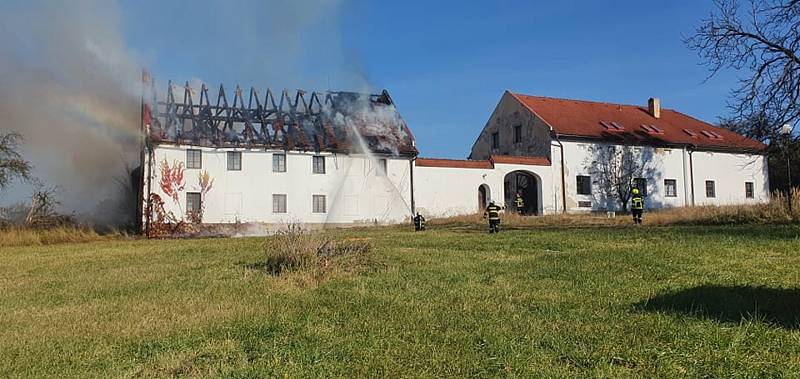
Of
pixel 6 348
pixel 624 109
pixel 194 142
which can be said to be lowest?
pixel 6 348

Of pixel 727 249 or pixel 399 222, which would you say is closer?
pixel 727 249

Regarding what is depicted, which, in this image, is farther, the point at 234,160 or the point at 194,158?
the point at 234,160

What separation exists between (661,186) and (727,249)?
94.0ft

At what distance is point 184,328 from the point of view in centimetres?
551

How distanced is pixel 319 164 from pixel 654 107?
2499 centimetres

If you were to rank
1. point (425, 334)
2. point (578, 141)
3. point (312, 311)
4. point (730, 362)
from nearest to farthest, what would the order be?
point (730, 362), point (425, 334), point (312, 311), point (578, 141)

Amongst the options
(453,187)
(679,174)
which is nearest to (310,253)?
(453,187)

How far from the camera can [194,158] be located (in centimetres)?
2842

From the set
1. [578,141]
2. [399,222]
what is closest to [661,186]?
→ [578,141]

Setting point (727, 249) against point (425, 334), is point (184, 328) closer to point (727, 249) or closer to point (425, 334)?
point (425, 334)

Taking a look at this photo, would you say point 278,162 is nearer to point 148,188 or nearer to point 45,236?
point 148,188

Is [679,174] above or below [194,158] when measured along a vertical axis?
below

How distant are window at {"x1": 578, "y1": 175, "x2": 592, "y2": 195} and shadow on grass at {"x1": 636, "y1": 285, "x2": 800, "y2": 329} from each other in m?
28.8

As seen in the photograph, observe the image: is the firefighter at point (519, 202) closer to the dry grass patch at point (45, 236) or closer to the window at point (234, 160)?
the window at point (234, 160)
